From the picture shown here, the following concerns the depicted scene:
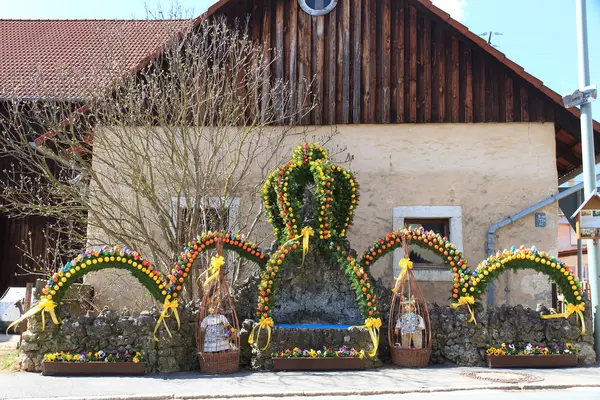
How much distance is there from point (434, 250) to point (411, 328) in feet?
4.68

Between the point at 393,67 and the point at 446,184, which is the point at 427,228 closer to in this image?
the point at 446,184

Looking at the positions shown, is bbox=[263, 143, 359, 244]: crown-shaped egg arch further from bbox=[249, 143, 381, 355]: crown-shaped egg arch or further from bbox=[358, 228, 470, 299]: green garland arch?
bbox=[358, 228, 470, 299]: green garland arch

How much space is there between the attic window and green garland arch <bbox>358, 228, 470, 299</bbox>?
5238 millimetres

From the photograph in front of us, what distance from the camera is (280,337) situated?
8.95 metres

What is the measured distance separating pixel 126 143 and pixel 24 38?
29.8 feet

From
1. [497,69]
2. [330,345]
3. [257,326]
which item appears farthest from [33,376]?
[497,69]

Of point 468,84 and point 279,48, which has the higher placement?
point 279,48

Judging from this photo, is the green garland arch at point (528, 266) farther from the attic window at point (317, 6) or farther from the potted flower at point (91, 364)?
the attic window at point (317, 6)

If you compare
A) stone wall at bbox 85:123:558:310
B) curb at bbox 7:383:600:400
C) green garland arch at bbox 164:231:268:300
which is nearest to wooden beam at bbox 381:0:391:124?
stone wall at bbox 85:123:558:310

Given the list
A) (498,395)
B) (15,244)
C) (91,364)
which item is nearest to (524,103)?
(498,395)

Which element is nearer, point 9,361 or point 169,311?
point 169,311

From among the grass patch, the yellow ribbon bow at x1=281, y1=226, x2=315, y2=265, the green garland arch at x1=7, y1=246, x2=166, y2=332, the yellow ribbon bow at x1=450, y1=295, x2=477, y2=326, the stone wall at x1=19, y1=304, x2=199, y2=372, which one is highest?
the yellow ribbon bow at x1=281, y1=226, x2=315, y2=265

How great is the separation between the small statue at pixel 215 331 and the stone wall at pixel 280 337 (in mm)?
479

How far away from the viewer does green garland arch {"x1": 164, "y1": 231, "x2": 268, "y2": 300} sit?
9.15 m
